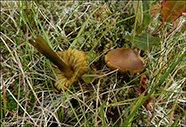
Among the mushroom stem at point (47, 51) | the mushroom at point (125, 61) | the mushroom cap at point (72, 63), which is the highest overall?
the mushroom stem at point (47, 51)

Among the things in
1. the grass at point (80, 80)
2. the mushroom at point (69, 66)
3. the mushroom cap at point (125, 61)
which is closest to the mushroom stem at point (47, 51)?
the mushroom at point (69, 66)

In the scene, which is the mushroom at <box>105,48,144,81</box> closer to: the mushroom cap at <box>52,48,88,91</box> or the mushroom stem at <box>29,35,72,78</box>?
the mushroom cap at <box>52,48,88,91</box>

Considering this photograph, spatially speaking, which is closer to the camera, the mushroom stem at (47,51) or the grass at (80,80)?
the mushroom stem at (47,51)

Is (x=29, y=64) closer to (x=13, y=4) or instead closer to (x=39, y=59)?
(x=39, y=59)

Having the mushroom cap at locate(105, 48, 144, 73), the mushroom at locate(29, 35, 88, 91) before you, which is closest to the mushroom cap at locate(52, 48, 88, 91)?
the mushroom at locate(29, 35, 88, 91)

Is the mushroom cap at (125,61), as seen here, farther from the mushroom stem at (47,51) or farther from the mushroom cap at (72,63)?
the mushroom stem at (47,51)

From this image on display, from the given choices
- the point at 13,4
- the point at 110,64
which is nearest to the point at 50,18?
the point at 13,4

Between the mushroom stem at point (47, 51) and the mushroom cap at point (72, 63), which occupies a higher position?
the mushroom stem at point (47, 51)
